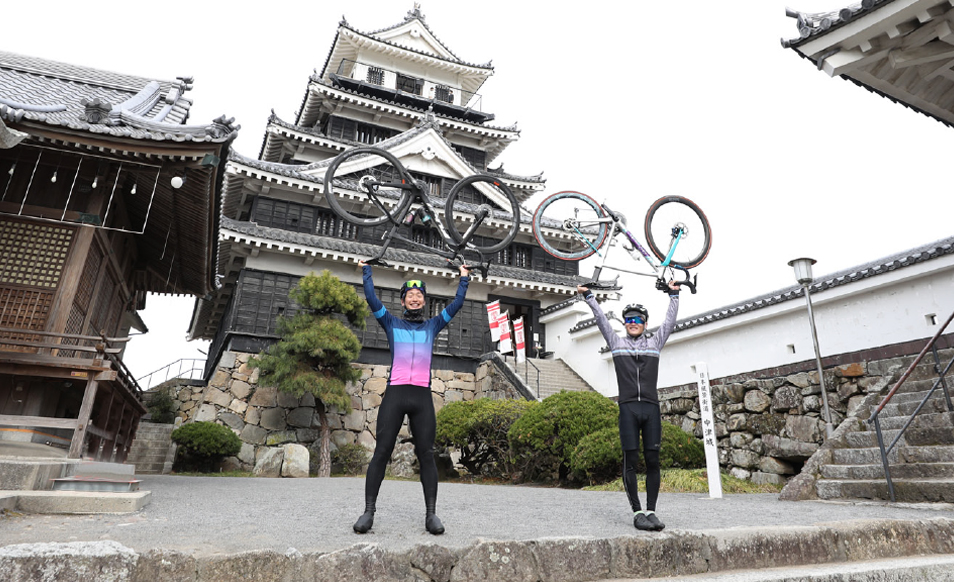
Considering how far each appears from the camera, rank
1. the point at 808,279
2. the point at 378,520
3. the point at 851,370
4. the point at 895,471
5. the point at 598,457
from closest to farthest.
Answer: the point at 378,520 → the point at 895,471 → the point at 851,370 → the point at 808,279 → the point at 598,457

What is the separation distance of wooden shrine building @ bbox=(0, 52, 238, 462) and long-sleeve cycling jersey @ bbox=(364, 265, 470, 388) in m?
3.94

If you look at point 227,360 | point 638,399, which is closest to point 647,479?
point 638,399

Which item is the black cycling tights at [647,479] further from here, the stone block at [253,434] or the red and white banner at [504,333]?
the stone block at [253,434]

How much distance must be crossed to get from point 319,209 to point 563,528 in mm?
16734

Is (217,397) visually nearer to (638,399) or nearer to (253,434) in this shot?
(253,434)

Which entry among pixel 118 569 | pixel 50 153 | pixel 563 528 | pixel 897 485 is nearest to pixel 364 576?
pixel 118 569

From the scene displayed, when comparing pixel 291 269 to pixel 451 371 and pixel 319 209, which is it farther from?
pixel 451 371

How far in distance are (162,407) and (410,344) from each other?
1432cm

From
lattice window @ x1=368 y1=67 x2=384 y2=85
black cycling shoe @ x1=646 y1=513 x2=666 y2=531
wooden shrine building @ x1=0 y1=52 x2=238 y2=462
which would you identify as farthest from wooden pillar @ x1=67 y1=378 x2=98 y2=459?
lattice window @ x1=368 y1=67 x2=384 y2=85

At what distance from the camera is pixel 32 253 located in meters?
6.55

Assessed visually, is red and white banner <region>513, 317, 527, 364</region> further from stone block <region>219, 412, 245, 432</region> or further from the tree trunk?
stone block <region>219, 412, 245, 432</region>

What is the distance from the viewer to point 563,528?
3.75 m

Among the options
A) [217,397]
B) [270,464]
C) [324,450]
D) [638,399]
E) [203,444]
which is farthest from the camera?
[217,397]

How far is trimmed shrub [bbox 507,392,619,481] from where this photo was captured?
9.65 metres
